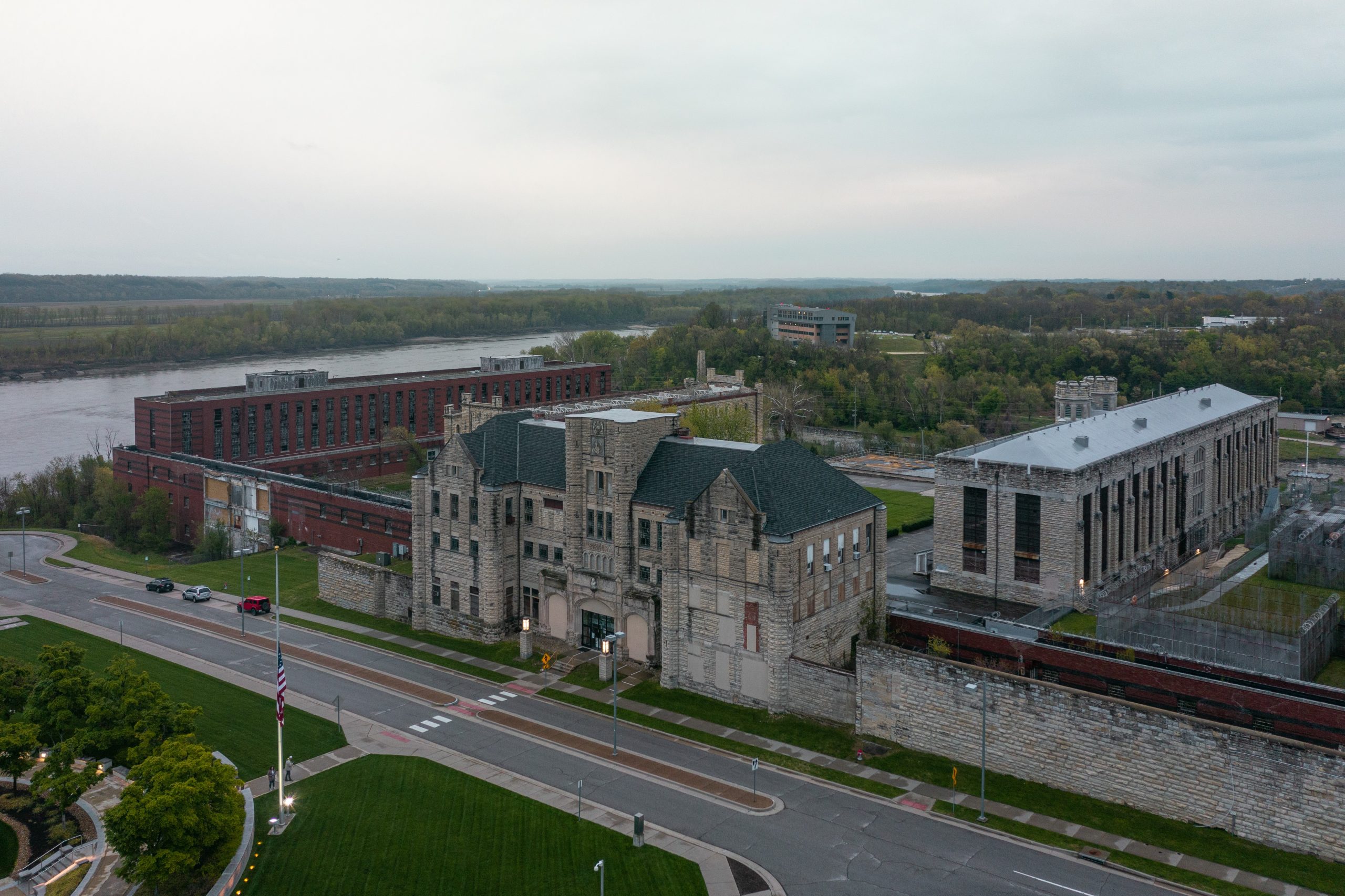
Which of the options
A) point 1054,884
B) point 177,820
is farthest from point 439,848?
point 1054,884

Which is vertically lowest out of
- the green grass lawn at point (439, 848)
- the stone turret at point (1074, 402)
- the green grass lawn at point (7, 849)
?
the green grass lawn at point (7, 849)

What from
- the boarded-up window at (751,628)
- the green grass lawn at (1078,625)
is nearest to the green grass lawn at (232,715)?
Result: the boarded-up window at (751,628)

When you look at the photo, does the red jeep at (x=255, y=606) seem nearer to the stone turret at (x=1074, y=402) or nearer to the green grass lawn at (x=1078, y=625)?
the green grass lawn at (x=1078, y=625)

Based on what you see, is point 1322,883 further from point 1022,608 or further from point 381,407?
point 381,407

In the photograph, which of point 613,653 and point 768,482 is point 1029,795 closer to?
point 768,482

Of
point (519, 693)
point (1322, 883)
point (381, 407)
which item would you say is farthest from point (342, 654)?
point (381, 407)

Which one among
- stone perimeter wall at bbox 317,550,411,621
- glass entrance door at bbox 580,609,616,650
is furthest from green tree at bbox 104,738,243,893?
stone perimeter wall at bbox 317,550,411,621
